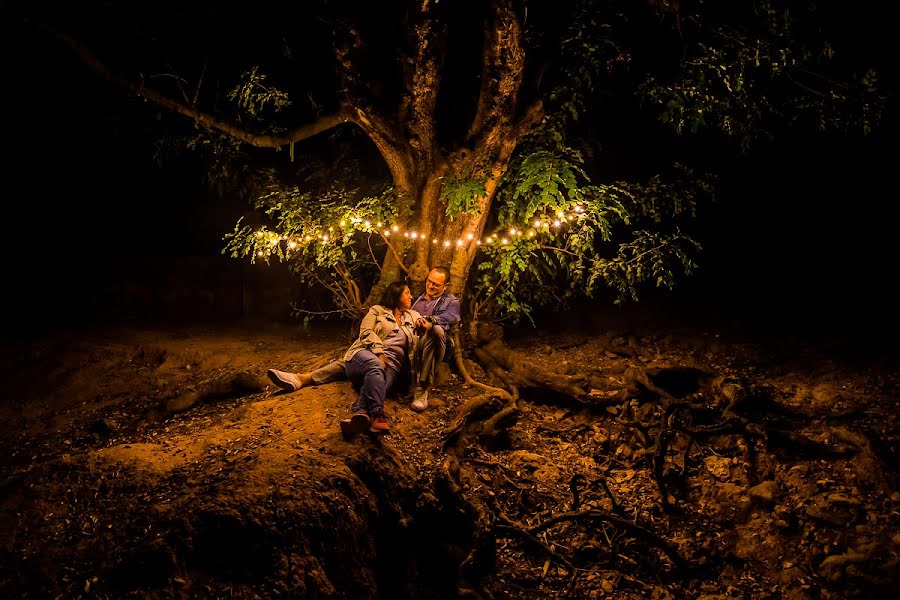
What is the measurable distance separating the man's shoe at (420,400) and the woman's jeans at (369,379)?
425mm

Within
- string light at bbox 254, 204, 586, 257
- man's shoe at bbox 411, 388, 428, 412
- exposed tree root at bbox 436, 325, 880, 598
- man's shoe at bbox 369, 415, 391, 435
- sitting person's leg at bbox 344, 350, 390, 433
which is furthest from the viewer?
string light at bbox 254, 204, 586, 257

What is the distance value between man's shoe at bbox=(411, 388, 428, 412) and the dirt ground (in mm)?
93

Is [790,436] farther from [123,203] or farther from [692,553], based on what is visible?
[123,203]

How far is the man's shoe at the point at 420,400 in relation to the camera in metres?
5.50

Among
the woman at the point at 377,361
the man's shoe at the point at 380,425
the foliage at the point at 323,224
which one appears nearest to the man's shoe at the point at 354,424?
the woman at the point at 377,361

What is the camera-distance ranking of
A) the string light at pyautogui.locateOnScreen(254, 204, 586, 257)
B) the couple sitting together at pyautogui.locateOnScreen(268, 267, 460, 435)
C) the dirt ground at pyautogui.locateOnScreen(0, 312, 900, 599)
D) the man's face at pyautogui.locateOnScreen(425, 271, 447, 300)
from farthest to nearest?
the string light at pyautogui.locateOnScreen(254, 204, 586, 257) < the man's face at pyautogui.locateOnScreen(425, 271, 447, 300) < the couple sitting together at pyautogui.locateOnScreen(268, 267, 460, 435) < the dirt ground at pyautogui.locateOnScreen(0, 312, 900, 599)

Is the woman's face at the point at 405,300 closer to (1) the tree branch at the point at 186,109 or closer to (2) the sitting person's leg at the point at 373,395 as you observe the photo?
(2) the sitting person's leg at the point at 373,395

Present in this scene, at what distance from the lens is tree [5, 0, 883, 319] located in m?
5.66

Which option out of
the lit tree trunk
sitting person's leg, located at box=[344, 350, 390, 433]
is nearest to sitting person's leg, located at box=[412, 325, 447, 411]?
sitting person's leg, located at box=[344, 350, 390, 433]

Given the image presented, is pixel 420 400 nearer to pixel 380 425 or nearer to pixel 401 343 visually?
pixel 401 343

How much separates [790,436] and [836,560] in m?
1.36

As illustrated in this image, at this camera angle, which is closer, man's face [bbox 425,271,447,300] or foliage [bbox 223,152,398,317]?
man's face [bbox 425,271,447,300]

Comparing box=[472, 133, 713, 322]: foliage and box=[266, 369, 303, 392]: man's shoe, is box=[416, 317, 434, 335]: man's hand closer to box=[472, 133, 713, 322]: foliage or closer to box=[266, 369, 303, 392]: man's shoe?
box=[472, 133, 713, 322]: foliage

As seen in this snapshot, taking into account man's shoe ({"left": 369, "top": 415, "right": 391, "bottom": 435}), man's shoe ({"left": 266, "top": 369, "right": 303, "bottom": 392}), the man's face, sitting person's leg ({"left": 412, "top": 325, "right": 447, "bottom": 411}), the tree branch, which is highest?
the tree branch
